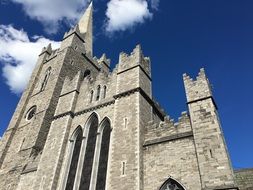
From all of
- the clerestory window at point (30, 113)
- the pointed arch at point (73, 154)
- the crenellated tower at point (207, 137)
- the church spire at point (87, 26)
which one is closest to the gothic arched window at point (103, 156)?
the pointed arch at point (73, 154)

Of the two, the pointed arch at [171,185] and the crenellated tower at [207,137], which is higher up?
the crenellated tower at [207,137]

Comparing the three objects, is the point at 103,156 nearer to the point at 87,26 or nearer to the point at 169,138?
the point at 169,138

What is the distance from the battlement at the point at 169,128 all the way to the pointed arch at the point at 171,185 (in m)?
2.12

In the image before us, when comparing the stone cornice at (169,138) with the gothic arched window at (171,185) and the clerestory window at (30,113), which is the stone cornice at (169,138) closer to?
the gothic arched window at (171,185)

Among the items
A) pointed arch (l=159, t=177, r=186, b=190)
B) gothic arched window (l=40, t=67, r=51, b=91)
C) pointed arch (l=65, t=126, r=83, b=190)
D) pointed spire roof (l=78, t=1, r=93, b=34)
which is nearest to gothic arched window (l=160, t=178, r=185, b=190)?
pointed arch (l=159, t=177, r=186, b=190)

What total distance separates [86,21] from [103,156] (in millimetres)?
23596

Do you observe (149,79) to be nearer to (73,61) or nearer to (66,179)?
(66,179)

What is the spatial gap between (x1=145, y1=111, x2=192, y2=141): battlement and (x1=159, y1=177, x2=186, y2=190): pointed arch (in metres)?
2.12

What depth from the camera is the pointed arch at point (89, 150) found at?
1295 centimetres

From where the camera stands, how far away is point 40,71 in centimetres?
2538

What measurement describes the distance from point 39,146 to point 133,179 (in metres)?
8.75

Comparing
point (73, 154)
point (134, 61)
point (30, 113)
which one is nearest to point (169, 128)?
point (134, 61)

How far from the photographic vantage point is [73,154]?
48.3 ft

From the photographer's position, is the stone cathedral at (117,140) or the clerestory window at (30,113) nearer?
the stone cathedral at (117,140)
